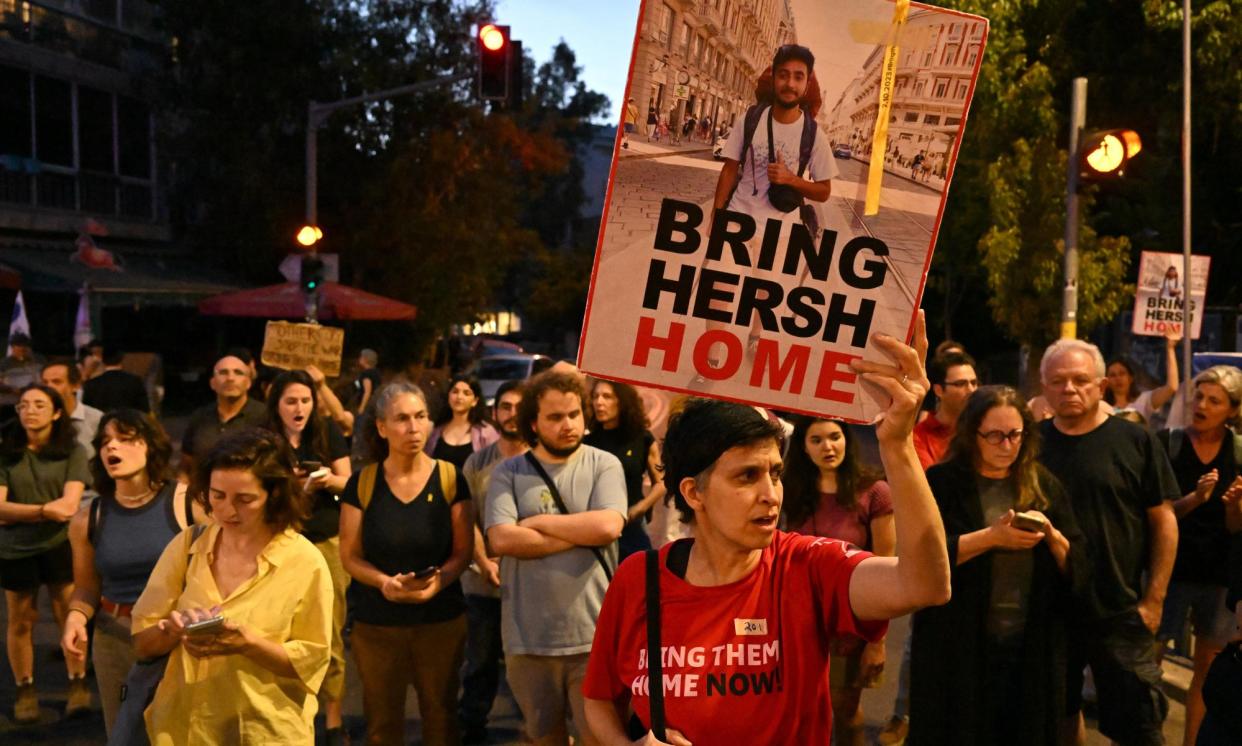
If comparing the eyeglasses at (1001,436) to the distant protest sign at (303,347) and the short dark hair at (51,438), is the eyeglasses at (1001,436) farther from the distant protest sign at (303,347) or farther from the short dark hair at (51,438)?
the distant protest sign at (303,347)

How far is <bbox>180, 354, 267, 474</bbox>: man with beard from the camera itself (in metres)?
7.34

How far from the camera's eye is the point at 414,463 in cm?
573

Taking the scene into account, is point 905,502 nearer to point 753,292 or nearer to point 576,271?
point 753,292

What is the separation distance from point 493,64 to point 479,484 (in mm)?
10157

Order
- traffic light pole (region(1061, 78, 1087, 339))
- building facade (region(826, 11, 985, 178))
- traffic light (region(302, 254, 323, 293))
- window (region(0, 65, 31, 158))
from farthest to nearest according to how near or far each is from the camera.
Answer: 1. window (region(0, 65, 31, 158))
2. traffic light (region(302, 254, 323, 293))
3. traffic light pole (region(1061, 78, 1087, 339))
4. building facade (region(826, 11, 985, 178))

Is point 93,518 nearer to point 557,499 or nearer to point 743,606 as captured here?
point 557,499

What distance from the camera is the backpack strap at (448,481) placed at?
5.68 m

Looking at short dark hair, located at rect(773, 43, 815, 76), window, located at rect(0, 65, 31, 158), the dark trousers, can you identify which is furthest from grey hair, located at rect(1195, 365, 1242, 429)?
window, located at rect(0, 65, 31, 158)

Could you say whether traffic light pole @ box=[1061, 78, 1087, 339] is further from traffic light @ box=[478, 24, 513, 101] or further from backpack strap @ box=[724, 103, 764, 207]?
traffic light @ box=[478, 24, 513, 101]

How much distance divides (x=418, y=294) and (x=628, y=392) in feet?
71.1

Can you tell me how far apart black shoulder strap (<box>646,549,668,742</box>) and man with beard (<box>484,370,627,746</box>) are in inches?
92.7

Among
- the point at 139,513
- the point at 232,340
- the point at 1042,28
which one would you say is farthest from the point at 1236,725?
the point at 232,340

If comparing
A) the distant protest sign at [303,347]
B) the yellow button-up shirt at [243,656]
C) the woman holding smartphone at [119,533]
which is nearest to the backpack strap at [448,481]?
the woman holding smartphone at [119,533]

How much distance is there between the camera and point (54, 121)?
23.9 metres
